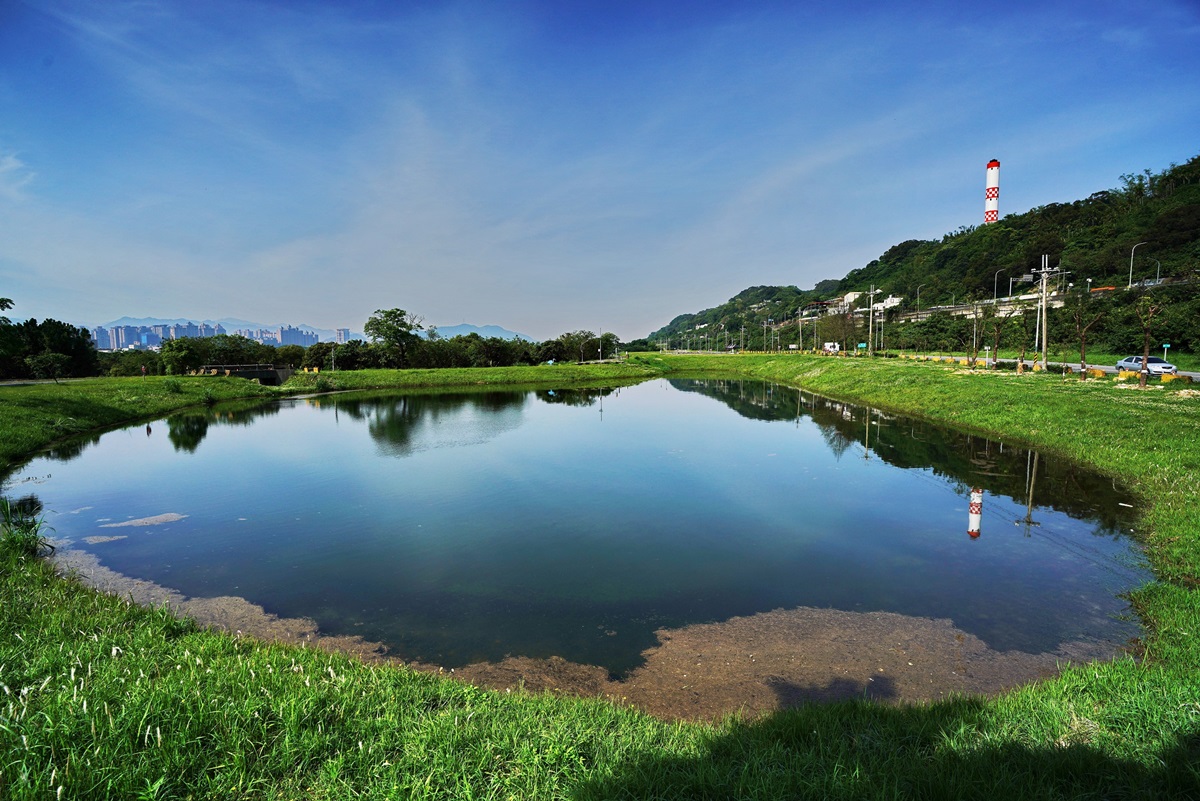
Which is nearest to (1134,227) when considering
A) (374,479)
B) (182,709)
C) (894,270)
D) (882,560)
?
(894,270)

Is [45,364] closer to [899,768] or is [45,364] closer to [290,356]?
[290,356]

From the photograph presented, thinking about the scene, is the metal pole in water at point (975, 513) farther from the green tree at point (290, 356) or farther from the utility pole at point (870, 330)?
the green tree at point (290, 356)

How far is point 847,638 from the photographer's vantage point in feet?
22.6

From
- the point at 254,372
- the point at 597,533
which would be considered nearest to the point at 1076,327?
the point at 597,533

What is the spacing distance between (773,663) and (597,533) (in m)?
5.30

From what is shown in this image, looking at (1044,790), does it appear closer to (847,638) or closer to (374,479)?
(847,638)

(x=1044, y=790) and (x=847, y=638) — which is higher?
(x=1044, y=790)

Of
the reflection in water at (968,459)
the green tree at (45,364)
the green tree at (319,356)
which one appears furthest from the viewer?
the green tree at (319,356)

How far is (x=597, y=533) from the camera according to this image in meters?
11.2

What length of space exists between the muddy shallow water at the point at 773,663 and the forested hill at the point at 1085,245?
6286 centimetres

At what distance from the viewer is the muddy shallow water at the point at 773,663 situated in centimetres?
571

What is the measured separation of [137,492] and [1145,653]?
20.4 metres

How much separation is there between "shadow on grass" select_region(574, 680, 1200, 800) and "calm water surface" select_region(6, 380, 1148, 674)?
284 centimetres

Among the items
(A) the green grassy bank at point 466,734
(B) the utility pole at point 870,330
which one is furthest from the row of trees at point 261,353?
(A) the green grassy bank at point 466,734
